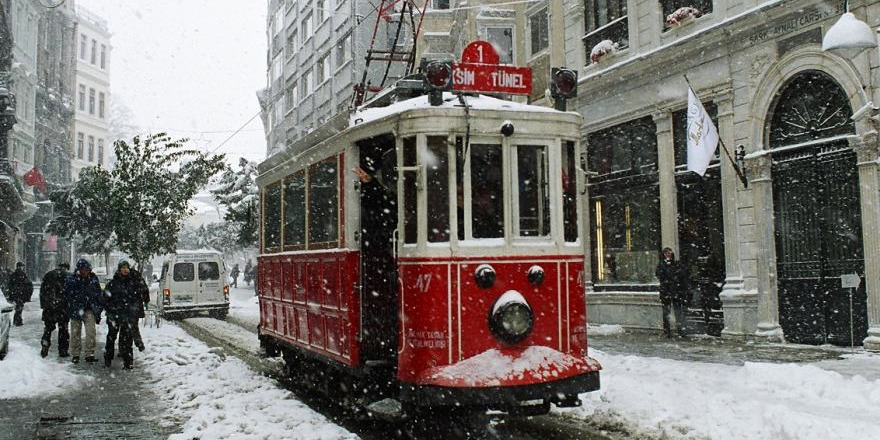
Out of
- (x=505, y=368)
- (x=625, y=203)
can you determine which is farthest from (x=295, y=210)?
(x=625, y=203)

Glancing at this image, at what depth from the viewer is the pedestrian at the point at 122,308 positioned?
12.4 m

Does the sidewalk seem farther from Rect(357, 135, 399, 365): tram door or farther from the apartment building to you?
the apartment building

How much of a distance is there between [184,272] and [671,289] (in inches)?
572

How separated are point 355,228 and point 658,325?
10184 millimetres

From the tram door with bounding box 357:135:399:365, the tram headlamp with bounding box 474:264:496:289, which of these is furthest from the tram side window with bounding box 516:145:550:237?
the tram door with bounding box 357:135:399:365

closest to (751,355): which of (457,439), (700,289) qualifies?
(700,289)

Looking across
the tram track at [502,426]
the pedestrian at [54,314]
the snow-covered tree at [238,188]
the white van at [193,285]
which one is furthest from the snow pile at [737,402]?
the snow-covered tree at [238,188]

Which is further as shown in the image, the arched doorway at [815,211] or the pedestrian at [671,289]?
the pedestrian at [671,289]

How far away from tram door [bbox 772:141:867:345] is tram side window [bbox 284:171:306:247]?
8.29 metres

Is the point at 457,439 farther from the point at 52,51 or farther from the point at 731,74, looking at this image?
the point at 52,51

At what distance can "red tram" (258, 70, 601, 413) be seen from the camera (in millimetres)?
6570

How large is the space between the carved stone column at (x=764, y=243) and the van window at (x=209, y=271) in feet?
51.4

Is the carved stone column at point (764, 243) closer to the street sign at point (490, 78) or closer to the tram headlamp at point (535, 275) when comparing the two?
the street sign at point (490, 78)

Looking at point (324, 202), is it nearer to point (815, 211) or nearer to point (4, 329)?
point (4, 329)
